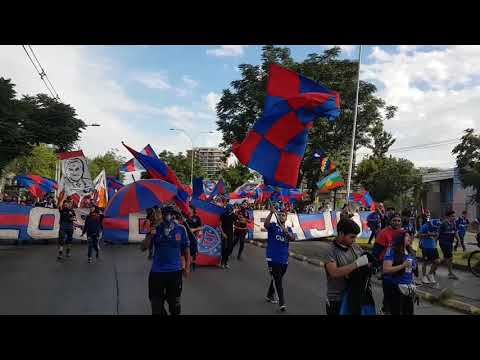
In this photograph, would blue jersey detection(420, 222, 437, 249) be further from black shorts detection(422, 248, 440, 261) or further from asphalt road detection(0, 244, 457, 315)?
asphalt road detection(0, 244, 457, 315)

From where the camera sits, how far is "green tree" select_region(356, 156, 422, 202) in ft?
152

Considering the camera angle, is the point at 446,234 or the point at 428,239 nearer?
the point at 428,239

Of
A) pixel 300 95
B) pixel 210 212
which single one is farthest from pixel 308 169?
pixel 300 95

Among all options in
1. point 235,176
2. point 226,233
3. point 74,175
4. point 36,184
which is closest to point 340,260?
point 226,233

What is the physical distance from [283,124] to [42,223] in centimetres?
1283

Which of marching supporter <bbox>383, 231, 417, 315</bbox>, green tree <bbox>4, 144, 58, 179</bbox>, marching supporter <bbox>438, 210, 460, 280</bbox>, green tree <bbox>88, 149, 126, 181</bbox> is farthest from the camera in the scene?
green tree <bbox>88, 149, 126, 181</bbox>

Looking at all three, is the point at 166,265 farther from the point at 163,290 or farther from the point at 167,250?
the point at 163,290

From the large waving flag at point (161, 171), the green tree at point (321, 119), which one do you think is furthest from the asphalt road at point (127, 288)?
the green tree at point (321, 119)

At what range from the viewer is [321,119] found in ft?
94.4

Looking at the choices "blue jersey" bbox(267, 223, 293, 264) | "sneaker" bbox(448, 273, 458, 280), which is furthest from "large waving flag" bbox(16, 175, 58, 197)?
"blue jersey" bbox(267, 223, 293, 264)

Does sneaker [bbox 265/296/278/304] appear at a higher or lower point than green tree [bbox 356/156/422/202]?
lower

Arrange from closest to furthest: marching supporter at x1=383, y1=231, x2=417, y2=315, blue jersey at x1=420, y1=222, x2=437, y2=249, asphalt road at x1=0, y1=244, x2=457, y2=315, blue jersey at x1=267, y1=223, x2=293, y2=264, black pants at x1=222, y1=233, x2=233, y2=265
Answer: marching supporter at x1=383, y1=231, x2=417, y2=315 → asphalt road at x1=0, y1=244, x2=457, y2=315 → blue jersey at x1=267, y1=223, x2=293, y2=264 → blue jersey at x1=420, y1=222, x2=437, y2=249 → black pants at x1=222, y1=233, x2=233, y2=265
